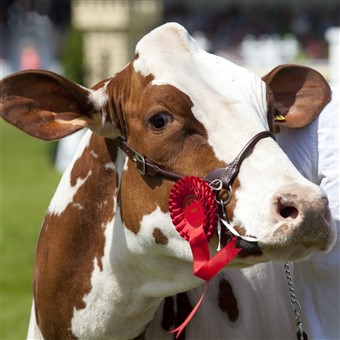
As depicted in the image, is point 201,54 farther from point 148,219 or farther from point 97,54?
point 97,54

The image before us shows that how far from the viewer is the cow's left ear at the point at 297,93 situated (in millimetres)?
4035

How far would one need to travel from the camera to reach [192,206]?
3451 mm

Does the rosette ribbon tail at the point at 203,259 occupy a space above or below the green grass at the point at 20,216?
above

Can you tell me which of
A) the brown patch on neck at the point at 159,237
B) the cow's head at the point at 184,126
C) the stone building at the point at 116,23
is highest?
the cow's head at the point at 184,126

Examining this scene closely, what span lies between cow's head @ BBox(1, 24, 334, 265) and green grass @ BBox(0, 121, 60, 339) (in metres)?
3.35

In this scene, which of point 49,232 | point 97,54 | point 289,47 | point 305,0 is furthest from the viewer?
point 305,0

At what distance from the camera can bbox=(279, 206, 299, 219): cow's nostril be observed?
3.15m

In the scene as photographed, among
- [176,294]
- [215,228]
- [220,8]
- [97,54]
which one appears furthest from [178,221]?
[220,8]

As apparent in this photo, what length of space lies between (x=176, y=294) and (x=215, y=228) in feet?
2.02

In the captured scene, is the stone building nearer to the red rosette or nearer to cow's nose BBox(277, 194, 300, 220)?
the red rosette

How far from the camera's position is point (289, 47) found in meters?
25.5

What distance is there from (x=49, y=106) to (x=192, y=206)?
28.4 inches

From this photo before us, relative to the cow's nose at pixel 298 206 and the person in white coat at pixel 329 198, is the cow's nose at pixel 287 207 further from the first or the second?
the person in white coat at pixel 329 198

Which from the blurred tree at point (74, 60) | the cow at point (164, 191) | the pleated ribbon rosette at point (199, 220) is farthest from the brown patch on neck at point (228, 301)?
the blurred tree at point (74, 60)
